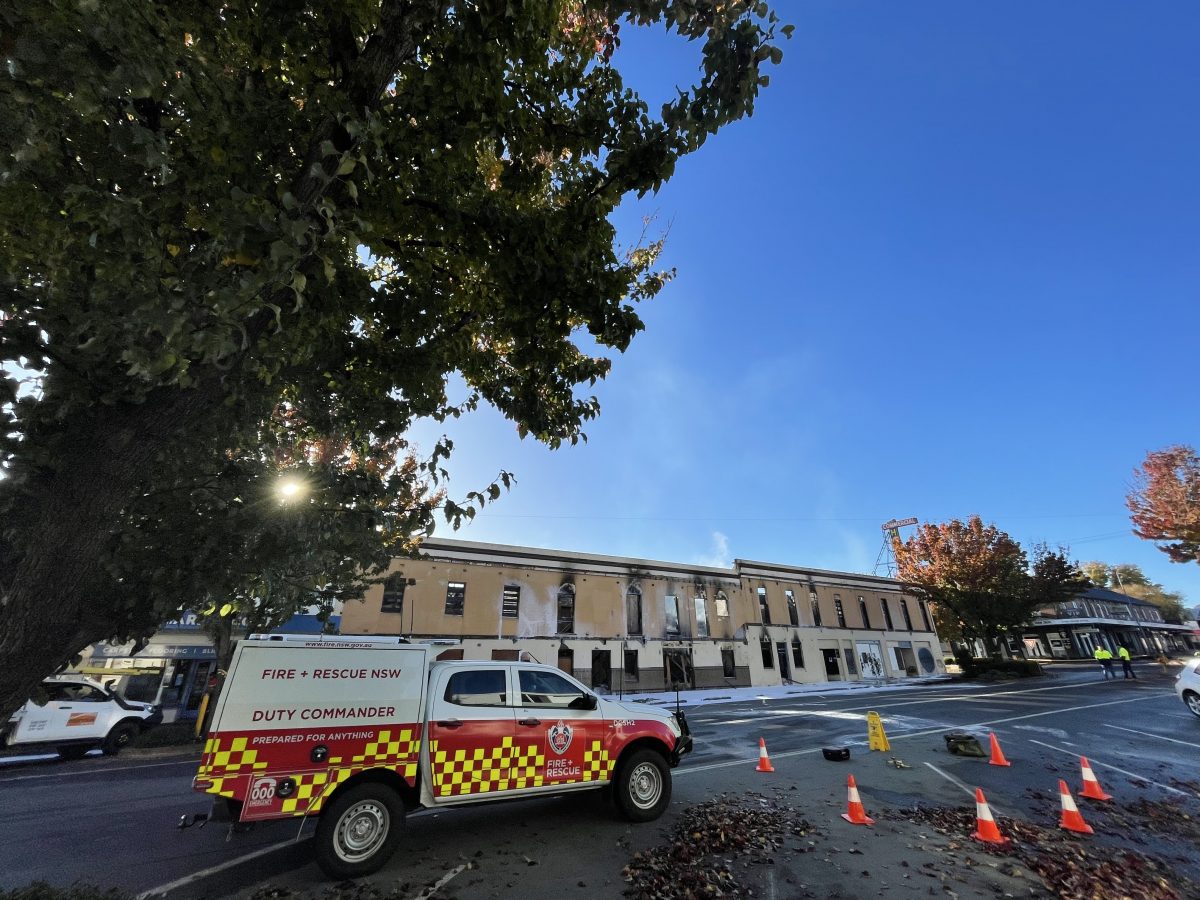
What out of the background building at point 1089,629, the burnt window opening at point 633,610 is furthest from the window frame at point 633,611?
the background building at point 1089,629

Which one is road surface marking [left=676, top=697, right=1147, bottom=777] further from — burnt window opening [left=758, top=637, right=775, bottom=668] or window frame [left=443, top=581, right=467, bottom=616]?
window frame [left=443, top=581, right=467, bottom=616]

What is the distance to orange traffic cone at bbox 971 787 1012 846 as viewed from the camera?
5.48 meters

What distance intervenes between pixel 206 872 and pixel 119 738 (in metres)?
12.5

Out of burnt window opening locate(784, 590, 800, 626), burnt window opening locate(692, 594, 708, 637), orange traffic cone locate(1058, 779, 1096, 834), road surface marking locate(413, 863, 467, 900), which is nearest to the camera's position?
road surface marking locate(413, 863, 467, 900)

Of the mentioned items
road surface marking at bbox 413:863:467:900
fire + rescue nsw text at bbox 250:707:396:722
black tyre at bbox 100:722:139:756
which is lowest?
road surface marking at bbox 413:863:467:900

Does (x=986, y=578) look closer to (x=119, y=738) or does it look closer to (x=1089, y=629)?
(x=1089, y=629)

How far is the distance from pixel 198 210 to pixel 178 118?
2.86 feet

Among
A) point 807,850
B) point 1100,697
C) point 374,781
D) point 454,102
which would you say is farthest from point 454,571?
point 1100,697

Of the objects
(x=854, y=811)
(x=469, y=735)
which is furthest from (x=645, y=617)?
(x=469, y=735)

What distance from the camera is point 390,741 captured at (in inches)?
217

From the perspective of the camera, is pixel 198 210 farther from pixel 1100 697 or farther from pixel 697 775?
pixel 1100 697

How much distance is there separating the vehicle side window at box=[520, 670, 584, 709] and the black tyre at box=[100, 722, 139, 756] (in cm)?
1421

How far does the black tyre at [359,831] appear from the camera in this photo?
4949mm

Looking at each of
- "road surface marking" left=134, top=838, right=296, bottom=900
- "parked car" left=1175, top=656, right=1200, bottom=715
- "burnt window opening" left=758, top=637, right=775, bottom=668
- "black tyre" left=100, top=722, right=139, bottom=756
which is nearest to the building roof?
"burnt window opening" left=758, top=637, right=775, bottom=668
